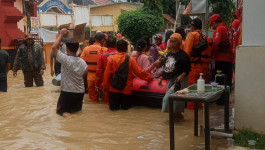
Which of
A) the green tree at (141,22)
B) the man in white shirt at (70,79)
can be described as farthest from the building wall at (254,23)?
the green tree at (141,22)

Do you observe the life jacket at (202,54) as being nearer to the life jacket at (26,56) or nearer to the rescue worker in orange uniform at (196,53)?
the rescue worker in orange uniform at (196,53)

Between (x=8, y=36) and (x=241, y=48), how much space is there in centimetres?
1268

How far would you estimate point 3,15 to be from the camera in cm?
1486

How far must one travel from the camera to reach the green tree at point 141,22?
23.4 metres

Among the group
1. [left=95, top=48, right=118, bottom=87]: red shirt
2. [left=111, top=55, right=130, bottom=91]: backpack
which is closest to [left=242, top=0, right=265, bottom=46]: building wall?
[left=111, top=55, right=130, bottom=91]: backpack

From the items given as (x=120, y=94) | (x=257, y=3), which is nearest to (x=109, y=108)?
(x=120, y=94)

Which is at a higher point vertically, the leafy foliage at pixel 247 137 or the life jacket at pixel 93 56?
the life jacket at pixel 93 56

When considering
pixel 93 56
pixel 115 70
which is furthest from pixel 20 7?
pixel 115 70

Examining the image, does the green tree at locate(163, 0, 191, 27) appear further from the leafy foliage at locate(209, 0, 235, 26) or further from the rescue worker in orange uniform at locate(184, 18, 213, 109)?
the rescue worker in orange uniform at locate(184, 18, 213, 109)

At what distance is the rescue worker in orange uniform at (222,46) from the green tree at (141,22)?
16.7 metres

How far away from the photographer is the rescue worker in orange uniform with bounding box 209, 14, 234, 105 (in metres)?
6.67

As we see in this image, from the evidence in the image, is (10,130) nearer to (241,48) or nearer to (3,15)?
(241,48)

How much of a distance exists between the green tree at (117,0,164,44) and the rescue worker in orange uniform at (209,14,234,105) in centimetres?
1670

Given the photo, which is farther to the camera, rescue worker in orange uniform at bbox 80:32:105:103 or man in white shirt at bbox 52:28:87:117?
rescue worker in orange uniform at bbox 80:32:105:103
